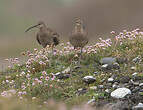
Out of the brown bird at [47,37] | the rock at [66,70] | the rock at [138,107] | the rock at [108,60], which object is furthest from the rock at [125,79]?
the brown bird at [47,37]

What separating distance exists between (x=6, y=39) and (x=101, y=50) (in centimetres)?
1570

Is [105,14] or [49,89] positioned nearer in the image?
[49,89]

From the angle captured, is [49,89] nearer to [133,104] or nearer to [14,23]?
[133,104]

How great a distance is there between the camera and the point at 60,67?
11.6m

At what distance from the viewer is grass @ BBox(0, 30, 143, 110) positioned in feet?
30.3

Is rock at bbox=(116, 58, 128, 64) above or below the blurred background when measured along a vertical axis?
below

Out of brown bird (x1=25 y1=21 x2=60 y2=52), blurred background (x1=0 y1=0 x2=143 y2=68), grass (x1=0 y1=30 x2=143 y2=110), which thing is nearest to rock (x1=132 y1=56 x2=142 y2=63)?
grass (x1=0 y1=30 x2=143 y2=110)

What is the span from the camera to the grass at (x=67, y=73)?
924 centimetres

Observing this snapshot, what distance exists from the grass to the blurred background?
11437 mm

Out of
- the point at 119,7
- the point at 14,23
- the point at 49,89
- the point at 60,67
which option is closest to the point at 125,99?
the point at 49,89

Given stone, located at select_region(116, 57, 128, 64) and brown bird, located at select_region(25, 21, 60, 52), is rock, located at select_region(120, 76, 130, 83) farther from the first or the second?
brown bird, located at select_region(25, 21, 60, 52)

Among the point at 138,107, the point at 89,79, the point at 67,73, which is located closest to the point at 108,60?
the point at 67,73

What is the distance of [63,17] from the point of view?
28344 millimetres

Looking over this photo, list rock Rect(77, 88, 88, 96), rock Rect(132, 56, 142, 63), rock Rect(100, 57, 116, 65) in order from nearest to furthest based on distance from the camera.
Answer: rock Rect(77, 88, 88, 96)
rock Rect(132, 56, 142, 63)
rock Rect(100, 57, 116, 65)
